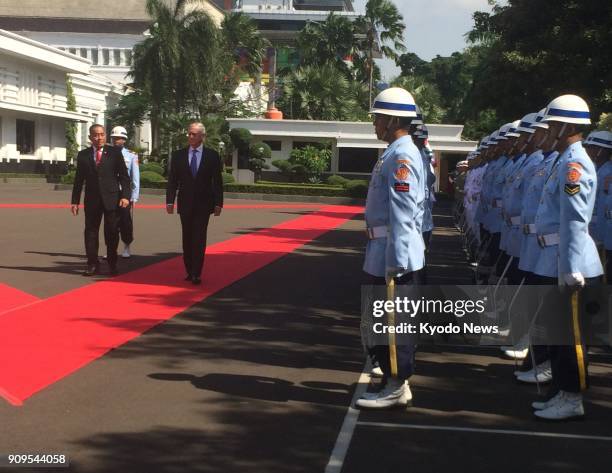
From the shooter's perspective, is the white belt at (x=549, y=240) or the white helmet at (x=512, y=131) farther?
the white helmet at (x=512, y=131)

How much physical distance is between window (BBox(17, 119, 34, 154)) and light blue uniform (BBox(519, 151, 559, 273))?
50.6 m

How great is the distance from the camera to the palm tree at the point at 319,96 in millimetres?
60375

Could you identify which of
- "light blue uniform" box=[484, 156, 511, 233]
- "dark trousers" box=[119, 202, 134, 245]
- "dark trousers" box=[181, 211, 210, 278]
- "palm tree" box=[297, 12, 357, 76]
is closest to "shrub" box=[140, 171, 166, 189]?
"dark trousers" box=[119, 202, 134, 245]

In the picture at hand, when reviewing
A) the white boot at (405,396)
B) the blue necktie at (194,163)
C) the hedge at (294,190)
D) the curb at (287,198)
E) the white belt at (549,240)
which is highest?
the blue necktie at (194,163)

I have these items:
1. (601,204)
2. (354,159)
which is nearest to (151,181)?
(354,159)

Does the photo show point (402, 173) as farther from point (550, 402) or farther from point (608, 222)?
point (608, 222)

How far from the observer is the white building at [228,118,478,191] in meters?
50.9

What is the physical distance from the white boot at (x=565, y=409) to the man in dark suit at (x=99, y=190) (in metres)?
7.99

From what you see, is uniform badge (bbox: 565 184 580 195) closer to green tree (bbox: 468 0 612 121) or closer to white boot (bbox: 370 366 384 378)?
white boot (bbox: 370 366 384 378)

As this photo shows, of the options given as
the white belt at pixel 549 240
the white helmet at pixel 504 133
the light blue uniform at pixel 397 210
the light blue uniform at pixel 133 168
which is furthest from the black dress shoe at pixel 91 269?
the white belt at pixel 549 240

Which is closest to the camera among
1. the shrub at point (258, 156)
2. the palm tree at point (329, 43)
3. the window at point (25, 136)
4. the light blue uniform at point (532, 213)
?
the light blue uniform at point (532, 213)

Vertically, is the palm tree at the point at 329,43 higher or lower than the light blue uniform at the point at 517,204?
higher

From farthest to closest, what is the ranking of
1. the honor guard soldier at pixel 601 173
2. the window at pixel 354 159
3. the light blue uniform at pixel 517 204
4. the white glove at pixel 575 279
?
1. the window at pixel 354 159
2. the honor guard soldier at pixel 601 173
3. the light blue uniform at pixel 517 204
4. the white glove at pixel 575 279

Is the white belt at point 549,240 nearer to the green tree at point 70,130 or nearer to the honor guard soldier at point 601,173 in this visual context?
the honor guard soldier at point 601,173
